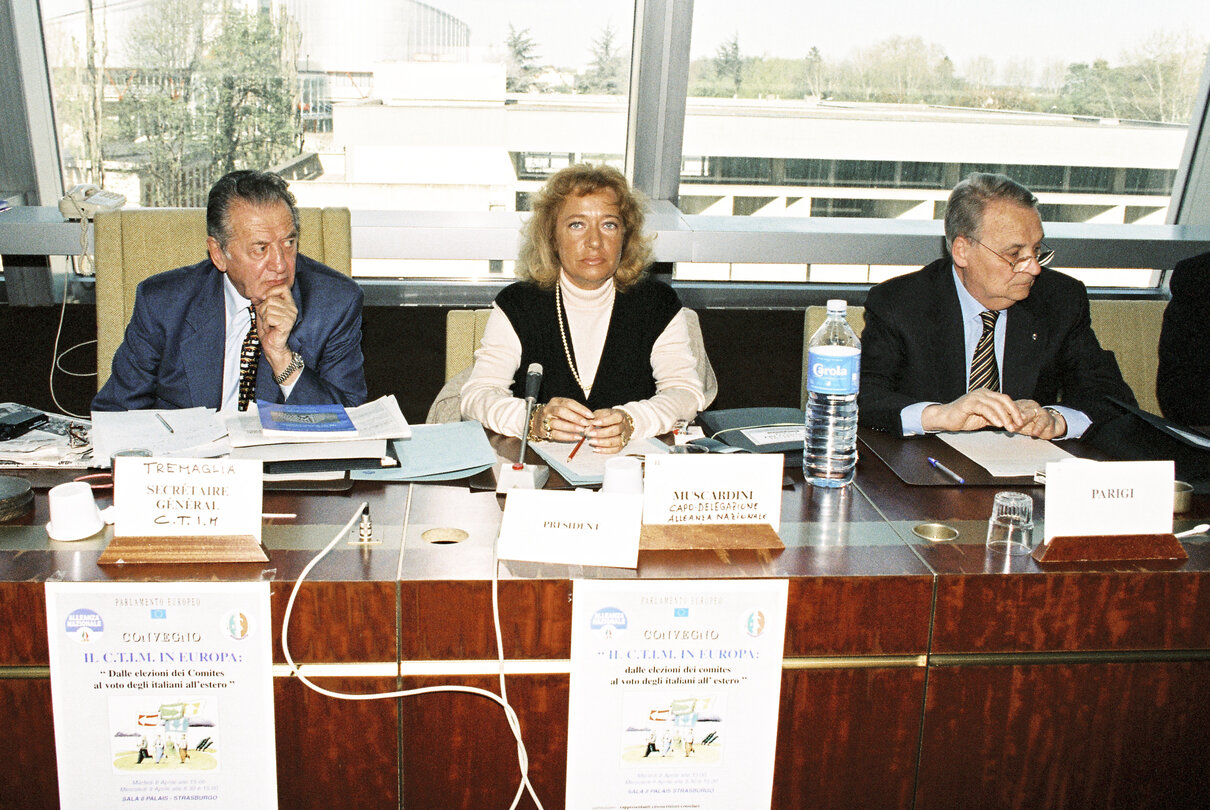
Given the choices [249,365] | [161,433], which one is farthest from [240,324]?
[161,433]

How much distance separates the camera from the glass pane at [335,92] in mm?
3475

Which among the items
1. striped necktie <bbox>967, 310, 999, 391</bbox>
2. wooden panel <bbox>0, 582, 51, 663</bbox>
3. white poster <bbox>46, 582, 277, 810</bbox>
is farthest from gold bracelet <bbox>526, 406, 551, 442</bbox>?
striped necktie <bbox>967, 310, 999, 391</bbox>

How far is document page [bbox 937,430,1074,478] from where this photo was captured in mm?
1704

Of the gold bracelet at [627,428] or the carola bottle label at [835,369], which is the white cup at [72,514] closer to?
the gold bracelet at [627,428]

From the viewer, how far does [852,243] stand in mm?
3342

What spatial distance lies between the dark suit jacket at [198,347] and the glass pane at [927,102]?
6.36 ft

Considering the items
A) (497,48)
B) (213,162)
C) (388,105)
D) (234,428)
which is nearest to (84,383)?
(213,162)

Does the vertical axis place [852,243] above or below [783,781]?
above

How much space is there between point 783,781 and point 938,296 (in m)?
1.27

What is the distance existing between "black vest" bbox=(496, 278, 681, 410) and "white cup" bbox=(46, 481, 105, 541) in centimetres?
114

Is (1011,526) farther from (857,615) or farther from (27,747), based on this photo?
(27,747)

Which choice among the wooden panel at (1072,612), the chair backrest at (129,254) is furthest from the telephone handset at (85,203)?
the wooden panel at (1072,612)

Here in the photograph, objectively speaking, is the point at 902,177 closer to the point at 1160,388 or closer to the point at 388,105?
the point at 1160,388

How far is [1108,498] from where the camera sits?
1.37 metres
